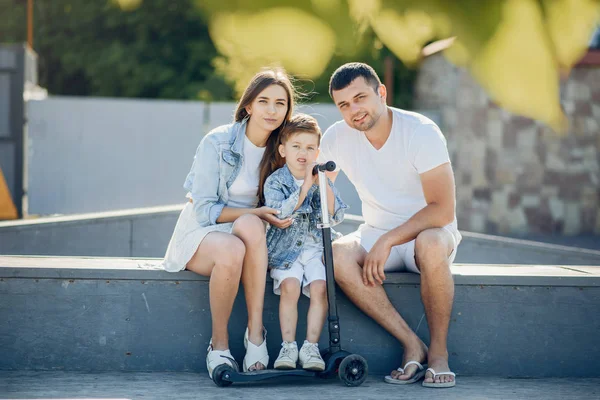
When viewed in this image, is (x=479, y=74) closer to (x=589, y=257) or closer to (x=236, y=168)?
(x=236, y=168)

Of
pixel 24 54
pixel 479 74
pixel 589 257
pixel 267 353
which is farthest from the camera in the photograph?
pixel 24 54

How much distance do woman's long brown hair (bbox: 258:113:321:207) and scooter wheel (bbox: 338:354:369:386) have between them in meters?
0.79

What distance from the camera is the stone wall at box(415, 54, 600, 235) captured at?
481 inches

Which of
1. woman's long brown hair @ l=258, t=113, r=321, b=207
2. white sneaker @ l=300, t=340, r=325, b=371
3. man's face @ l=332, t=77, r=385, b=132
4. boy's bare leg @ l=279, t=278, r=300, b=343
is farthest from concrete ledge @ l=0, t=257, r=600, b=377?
man's face @ l=332, t=77, r=385, b=132

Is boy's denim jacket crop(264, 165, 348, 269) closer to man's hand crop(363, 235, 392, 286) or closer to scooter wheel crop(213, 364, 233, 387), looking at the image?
man's hand crop(363, 235, 392, 286)

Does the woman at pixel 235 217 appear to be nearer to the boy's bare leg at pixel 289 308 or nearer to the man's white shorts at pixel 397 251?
the boy's bare leg at pixel 289 308

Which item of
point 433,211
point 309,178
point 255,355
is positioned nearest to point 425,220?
point 433,211

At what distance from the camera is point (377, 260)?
335 centimetres

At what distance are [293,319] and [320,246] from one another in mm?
383

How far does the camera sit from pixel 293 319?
331cm

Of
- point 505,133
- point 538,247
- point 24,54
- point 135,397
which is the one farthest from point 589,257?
point 24,54

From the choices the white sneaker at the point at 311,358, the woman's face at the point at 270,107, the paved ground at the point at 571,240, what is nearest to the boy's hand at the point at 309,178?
the woman's face at the point at 270,107

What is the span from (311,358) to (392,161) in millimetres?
916

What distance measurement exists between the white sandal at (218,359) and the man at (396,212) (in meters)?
0.58
